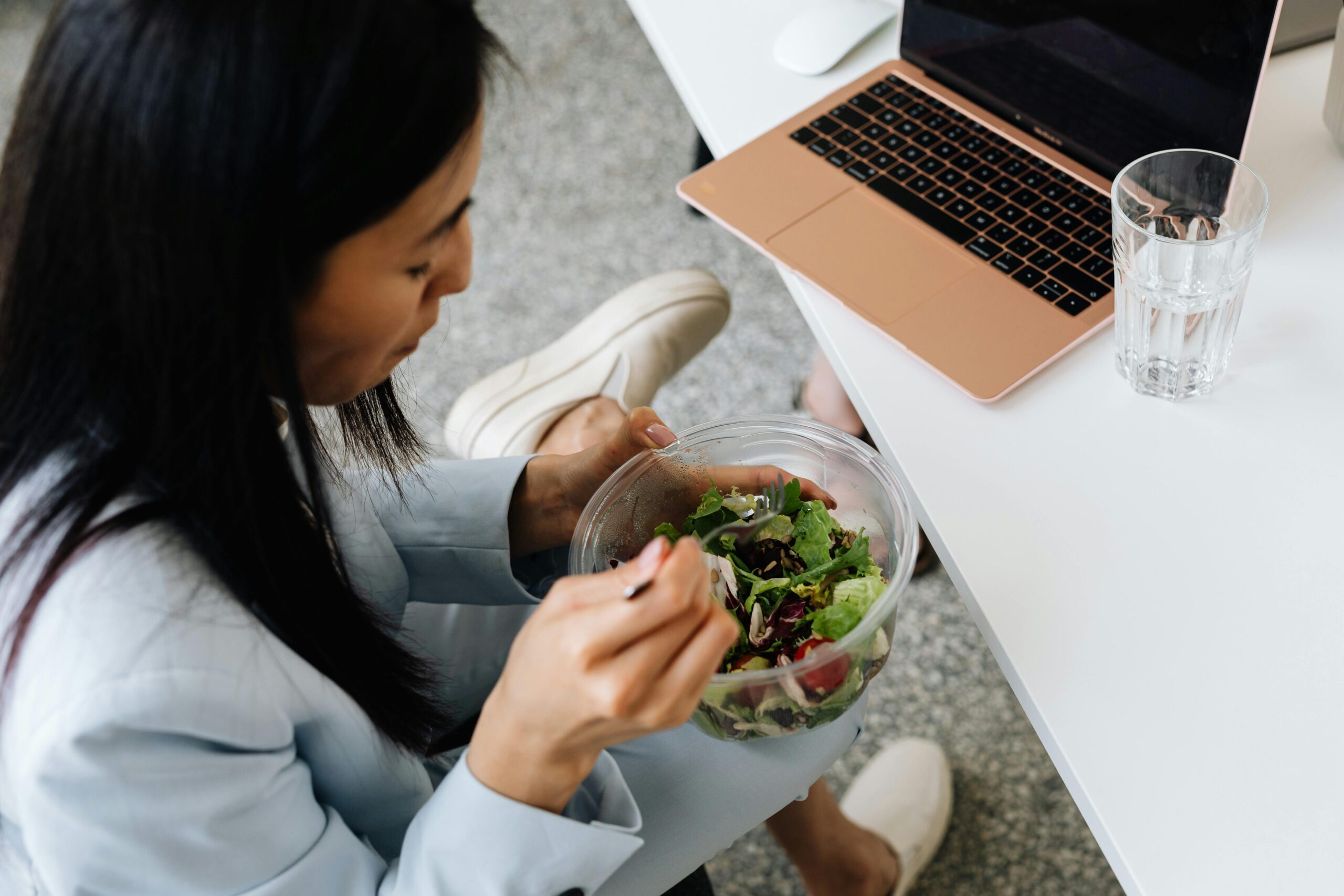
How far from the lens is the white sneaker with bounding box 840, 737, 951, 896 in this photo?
3.99 feet

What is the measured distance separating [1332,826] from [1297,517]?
0.20 m

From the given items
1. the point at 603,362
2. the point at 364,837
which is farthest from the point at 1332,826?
the point at 603,362

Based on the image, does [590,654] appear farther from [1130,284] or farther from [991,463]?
[1130,284]

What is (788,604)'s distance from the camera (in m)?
0.71

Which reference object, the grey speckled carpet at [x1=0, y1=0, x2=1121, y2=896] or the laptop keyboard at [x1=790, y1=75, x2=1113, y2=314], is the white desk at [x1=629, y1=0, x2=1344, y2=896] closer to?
the laptop keyboard at [x1=790, y1=75, x2=1113, y2=314]

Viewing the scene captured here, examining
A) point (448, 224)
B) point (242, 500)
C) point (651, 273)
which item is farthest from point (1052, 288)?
point (651, 273)

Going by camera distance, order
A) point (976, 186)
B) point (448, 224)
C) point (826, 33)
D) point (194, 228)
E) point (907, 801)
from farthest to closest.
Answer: point (907, 801)
point (826, 33)
point (976, 186)
point (448, 224)
point (194, 228)

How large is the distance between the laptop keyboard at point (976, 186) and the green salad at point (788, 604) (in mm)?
283

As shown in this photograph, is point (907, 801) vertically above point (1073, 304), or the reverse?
point (1073, 304)

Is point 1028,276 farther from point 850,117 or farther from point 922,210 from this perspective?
point 850,117

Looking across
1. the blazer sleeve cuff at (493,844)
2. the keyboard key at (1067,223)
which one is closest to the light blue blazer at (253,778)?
the blazer sleeve cuff at (493,844)

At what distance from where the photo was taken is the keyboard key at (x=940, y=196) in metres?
0.94

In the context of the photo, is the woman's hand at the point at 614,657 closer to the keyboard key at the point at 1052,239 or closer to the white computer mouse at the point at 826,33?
the keyboard key at the point at 1052,239

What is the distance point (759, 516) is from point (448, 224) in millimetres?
306
